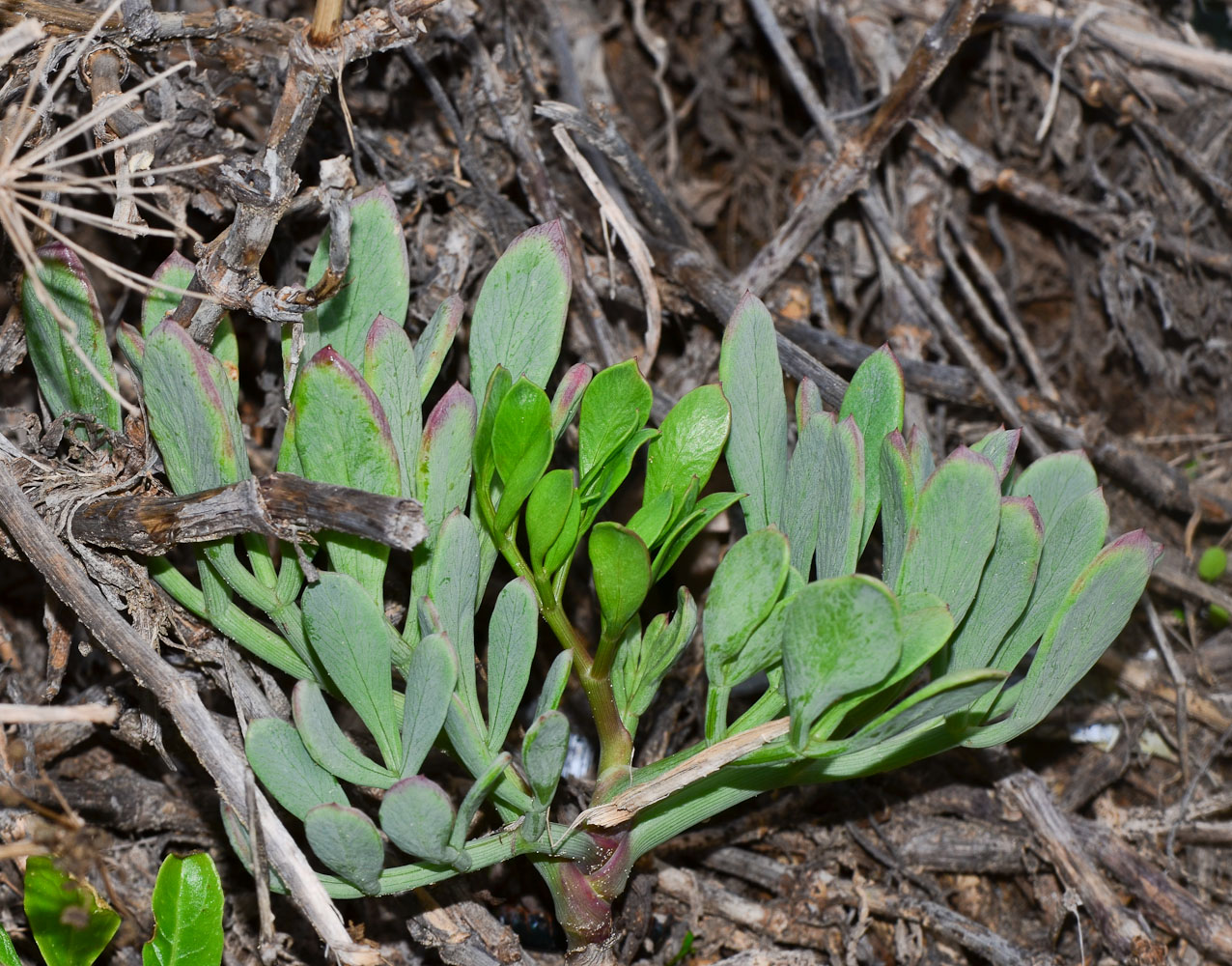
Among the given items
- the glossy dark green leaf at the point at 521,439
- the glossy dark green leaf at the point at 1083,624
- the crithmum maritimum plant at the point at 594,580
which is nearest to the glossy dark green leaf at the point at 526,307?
the crithmum maritimum plant at the point at 594,580

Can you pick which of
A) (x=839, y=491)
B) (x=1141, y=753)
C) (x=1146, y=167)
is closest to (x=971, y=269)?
(x=1146, y=167)

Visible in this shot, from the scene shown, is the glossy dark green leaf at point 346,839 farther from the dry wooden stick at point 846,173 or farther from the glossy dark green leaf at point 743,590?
the dry wooden stick at point 846,173

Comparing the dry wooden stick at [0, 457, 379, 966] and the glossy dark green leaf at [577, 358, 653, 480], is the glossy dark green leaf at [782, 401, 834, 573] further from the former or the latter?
the dry wooden stick at [0, 457, 379, 966]

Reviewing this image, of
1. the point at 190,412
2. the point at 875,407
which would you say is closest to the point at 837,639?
the point at 875,407

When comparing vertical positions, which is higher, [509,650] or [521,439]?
[521,439]

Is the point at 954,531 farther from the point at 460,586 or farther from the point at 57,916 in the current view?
the point at 57,916

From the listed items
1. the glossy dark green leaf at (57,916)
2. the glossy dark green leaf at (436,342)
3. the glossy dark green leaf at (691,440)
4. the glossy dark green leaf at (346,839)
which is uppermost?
the glossy dark green leaf at (436,342)

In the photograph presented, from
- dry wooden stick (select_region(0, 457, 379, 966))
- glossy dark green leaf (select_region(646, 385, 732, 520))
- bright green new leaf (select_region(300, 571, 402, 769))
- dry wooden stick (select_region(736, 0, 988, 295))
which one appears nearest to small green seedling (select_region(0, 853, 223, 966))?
dry wooden stick (select_region(0, 457, 379, 966))
